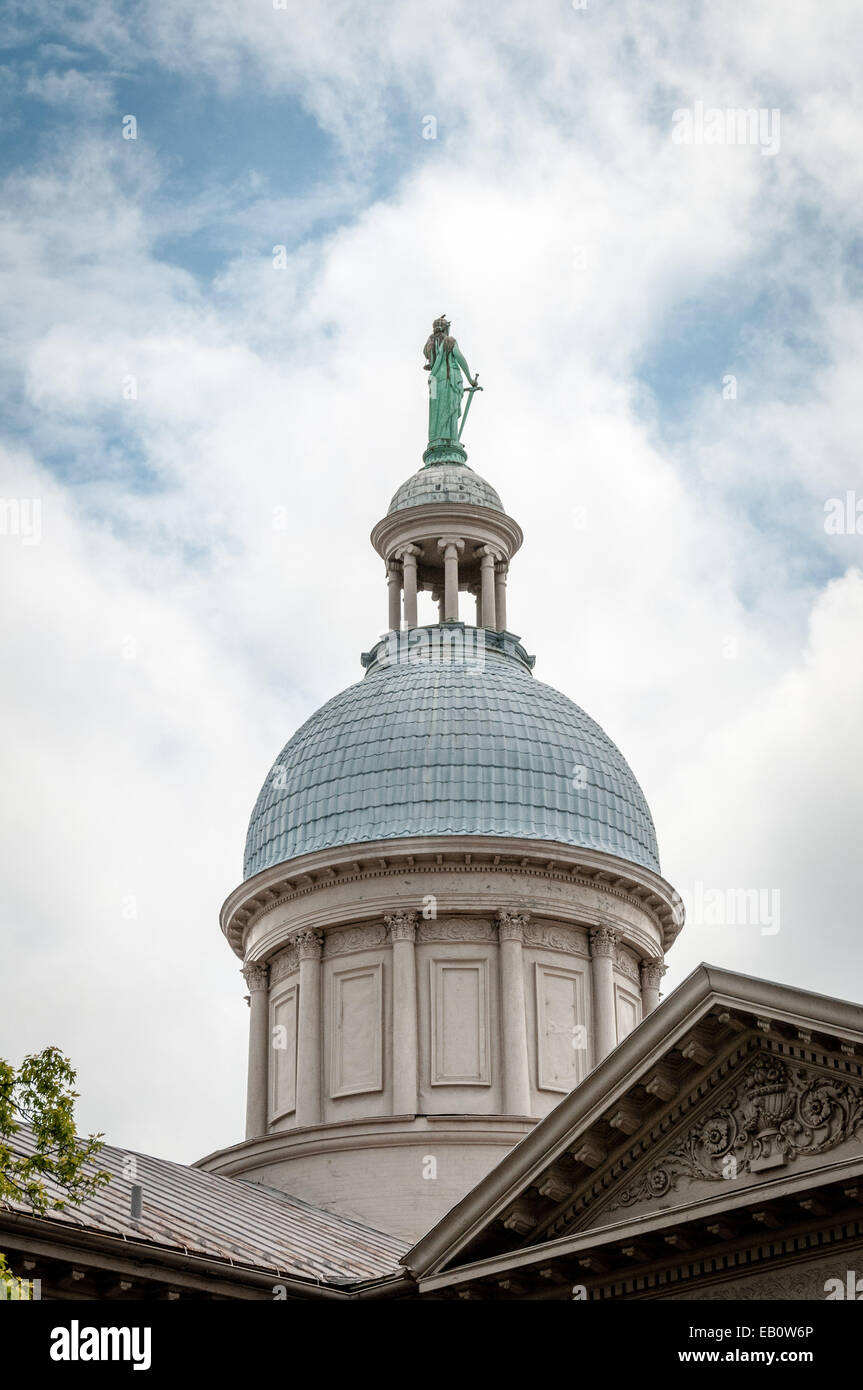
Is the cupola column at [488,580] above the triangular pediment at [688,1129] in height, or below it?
above

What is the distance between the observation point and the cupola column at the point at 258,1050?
3712cm

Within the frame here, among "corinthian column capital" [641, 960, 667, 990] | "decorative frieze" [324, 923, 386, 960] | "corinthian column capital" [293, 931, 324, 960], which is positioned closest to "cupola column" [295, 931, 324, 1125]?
"corinthian column capital" [293, 931, 324, 960]

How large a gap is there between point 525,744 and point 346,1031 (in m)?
6.73

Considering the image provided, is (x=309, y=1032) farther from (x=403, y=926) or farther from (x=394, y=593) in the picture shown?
(x=394, y=593)

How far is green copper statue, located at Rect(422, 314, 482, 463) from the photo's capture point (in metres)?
46.0

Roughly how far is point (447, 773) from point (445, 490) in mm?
8401

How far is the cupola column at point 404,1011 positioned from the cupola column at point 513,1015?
1631 millimetres

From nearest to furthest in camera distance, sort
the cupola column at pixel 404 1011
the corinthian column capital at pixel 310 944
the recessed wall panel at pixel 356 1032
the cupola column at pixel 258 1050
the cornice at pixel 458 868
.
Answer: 1. the cupola column at pixel 404 1011
2. the recessed wall panel at pixel 356 1032
3. the cornice at pixel 458 868
4. the corinthian column capital at pixel 310 944
5. the cupola column at pixel 258 1050

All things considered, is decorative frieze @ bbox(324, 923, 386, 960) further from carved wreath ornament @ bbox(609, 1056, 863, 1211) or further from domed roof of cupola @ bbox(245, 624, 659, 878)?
carved wreath ornament @ bbox(609, 1056, 863, 1211)

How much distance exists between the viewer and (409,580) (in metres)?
42.1

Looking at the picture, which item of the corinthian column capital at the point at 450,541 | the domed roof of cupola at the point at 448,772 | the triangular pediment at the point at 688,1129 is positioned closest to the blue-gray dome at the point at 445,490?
the corinthian column capital at the point at 450,541

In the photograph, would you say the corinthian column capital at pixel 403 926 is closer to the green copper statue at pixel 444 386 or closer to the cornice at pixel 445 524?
the cornice at pixel 445 524
